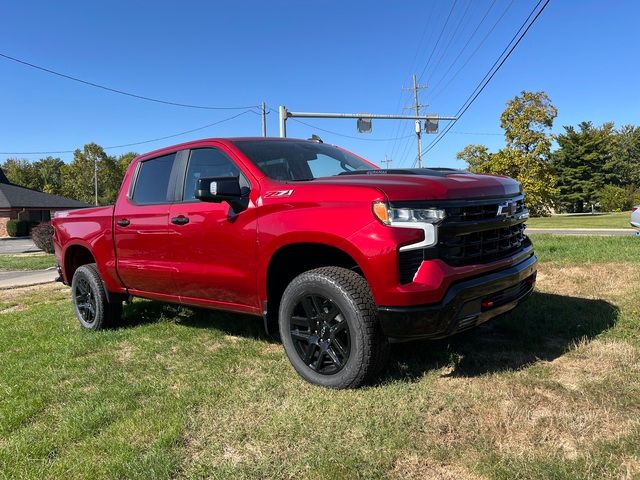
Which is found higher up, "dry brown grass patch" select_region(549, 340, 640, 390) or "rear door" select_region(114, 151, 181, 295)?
"rear door" select_region(114, 151, 181, 295)

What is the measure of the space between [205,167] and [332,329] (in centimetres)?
196

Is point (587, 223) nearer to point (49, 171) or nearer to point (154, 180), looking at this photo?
point (154, 180)

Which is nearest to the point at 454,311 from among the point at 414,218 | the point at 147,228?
the point at 414,218

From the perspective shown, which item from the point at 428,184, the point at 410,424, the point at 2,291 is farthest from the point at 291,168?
the point at 2,291

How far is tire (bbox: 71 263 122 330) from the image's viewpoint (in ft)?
18.1

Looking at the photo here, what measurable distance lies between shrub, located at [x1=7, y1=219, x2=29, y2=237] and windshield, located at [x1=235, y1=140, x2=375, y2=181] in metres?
41.8

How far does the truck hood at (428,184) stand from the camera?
3.18 m

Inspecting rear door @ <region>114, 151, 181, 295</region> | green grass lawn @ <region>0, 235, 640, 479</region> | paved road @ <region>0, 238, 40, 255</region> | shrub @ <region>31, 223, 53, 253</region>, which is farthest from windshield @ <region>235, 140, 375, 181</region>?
paved road @ <region>0, 238, 40, 255</region>

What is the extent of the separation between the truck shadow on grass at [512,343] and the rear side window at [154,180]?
8.47 feet

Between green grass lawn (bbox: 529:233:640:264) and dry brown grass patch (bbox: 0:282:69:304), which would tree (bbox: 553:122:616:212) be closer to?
green grass lawn (bbox: 529:233:640:264)

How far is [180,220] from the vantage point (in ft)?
14.3

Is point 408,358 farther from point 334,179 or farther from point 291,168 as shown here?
point 291,168

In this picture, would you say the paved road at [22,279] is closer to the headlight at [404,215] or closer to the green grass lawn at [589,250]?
the headlight at [404,215]

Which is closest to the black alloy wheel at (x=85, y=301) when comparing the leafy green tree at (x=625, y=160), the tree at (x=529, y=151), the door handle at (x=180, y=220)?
the door handle at (x=180, y=220)
